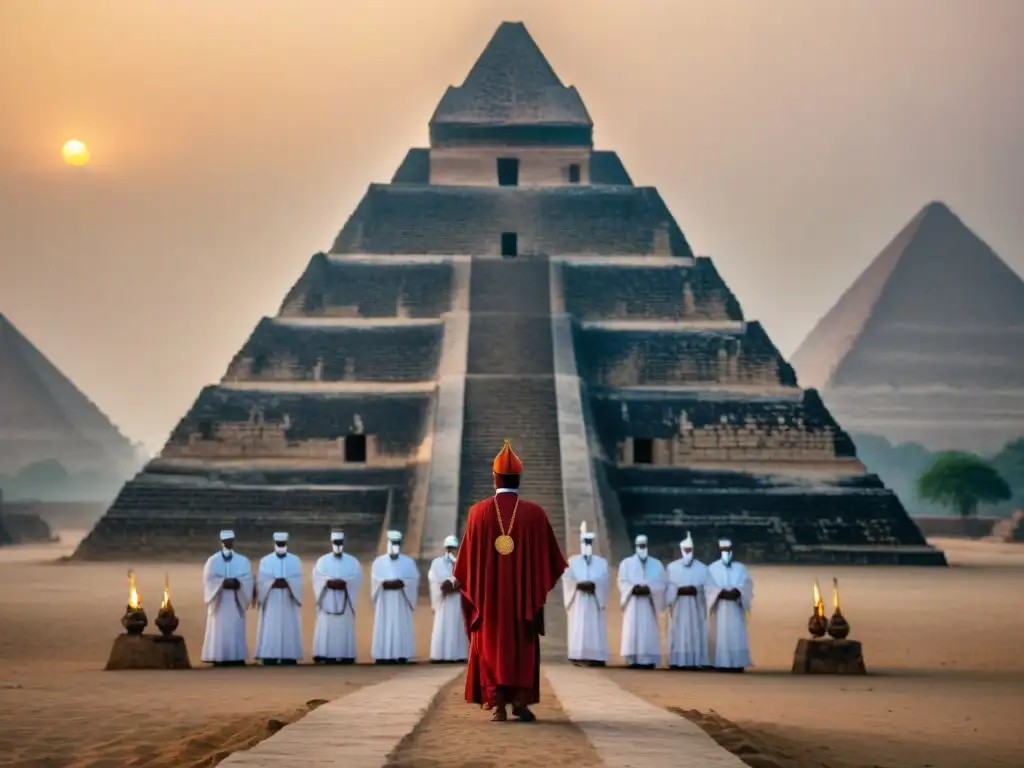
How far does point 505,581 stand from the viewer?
10.2m

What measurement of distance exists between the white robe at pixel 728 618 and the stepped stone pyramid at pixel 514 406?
976cm

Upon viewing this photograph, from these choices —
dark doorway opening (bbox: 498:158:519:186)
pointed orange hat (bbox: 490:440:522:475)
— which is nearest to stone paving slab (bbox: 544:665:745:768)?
pointed orange hat (bbox: 490:440:522:475)

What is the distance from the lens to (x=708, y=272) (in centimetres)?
3481

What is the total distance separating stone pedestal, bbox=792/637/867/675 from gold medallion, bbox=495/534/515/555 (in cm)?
474

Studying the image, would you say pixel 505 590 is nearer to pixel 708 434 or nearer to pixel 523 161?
pixel 708 434

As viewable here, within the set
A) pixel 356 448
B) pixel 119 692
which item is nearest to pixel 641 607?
Result: pixel 119 692

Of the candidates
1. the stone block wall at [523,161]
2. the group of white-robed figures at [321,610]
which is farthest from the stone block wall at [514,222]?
the group of white-robed figures at [321,610]

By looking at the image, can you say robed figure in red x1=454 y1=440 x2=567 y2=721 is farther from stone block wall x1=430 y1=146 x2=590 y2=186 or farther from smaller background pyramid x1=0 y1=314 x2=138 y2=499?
smaller background pyramid x1=0 y1=314 x2=138 y2=499

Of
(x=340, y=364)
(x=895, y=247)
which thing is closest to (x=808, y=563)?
(x=340, y=364)

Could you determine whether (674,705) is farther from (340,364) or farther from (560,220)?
(560,220)

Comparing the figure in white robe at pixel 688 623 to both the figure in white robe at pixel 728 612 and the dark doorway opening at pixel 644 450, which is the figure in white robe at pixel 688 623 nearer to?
the figure in white robe at pixel 728 612

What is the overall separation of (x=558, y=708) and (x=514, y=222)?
2726 centimetres

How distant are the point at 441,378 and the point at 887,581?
922cm

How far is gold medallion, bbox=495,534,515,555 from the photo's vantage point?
33.5 ft
